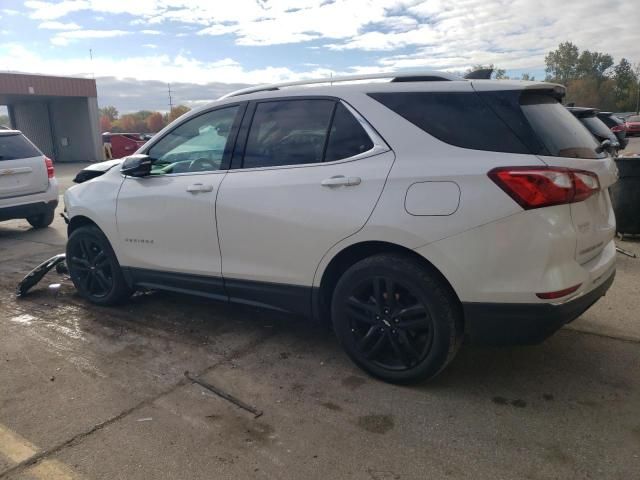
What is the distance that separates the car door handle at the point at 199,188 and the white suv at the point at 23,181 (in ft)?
18.8

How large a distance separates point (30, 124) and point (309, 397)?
114 feet

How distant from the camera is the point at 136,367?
3.65m

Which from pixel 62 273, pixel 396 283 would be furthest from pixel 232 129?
pixel 62 273

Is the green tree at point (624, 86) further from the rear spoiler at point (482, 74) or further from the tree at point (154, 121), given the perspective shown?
the rear spoiler at point (482, 74)

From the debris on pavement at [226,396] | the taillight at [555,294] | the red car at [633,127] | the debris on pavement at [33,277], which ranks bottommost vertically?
the debris on pavement at [226,396]

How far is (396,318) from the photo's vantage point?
313 centimetres

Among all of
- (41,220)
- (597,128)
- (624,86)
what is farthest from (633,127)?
(624,86)

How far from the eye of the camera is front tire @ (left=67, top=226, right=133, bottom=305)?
4.69 meters

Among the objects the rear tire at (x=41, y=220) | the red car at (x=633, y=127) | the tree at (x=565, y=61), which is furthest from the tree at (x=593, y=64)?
the rear tire at (x=41, y=220)

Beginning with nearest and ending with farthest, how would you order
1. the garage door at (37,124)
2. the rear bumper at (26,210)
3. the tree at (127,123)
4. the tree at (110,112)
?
the rear bumper at (26,210) < the garage door at (37,124) < the tree at (127,123) < the tree at (110,112)

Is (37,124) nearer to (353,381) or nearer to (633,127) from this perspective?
(353,381)

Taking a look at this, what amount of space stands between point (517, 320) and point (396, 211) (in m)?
0.85

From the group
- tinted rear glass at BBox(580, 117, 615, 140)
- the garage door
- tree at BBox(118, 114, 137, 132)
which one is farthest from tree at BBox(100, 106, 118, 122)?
tinted rear glass at BBox(580, 117, 615, 140)

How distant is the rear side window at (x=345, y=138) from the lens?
325 centimetres
